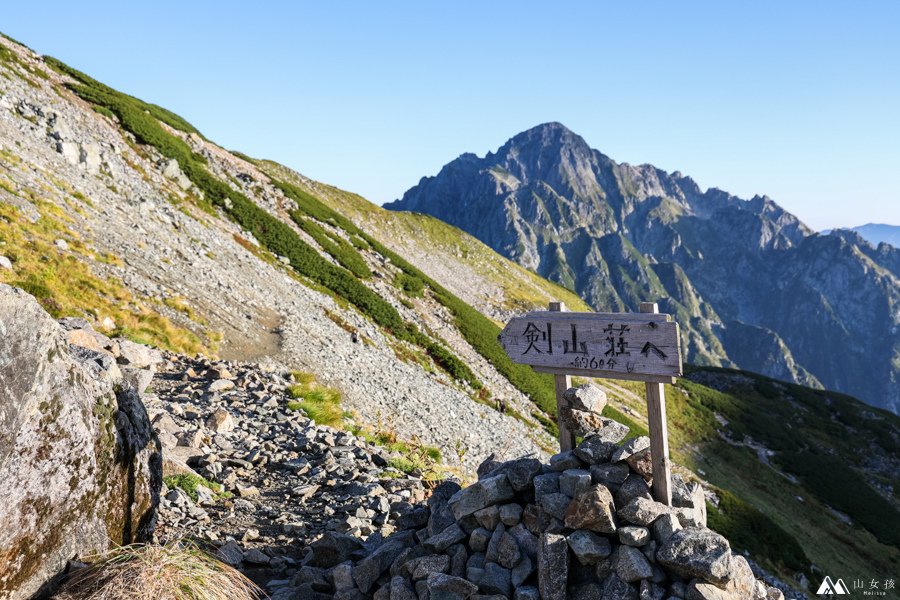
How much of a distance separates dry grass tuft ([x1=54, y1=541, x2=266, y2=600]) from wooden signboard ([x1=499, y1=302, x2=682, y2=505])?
4.92 m

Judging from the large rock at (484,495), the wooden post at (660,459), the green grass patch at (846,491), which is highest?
the wooden post at (660,459)

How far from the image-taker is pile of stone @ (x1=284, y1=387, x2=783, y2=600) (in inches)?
238

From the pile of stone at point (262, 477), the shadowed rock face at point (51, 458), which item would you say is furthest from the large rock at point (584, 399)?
the shadowed rock face at point (51, 458)

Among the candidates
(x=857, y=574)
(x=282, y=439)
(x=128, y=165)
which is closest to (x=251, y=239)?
(x=128, y=165)

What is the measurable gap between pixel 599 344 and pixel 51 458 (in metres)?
6.86

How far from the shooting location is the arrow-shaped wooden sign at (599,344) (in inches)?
277

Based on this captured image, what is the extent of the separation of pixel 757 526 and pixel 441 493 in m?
40.7

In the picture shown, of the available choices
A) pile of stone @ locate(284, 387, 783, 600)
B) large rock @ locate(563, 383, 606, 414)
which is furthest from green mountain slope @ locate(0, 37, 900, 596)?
large rock @ locate(563, 383, 606, 414)

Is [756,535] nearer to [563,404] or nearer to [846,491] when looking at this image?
[846,491]

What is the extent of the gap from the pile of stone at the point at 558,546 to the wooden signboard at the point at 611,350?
39cm

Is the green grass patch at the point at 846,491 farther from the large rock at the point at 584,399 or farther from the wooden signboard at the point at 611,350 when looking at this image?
the wooden signboard at the point at 611,350

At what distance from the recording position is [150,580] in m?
5.55

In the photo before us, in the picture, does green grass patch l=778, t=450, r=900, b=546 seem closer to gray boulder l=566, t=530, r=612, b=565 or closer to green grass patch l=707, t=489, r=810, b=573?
green grass patch l=707, t=489, r=810, b=573

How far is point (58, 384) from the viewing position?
19.8 ft
